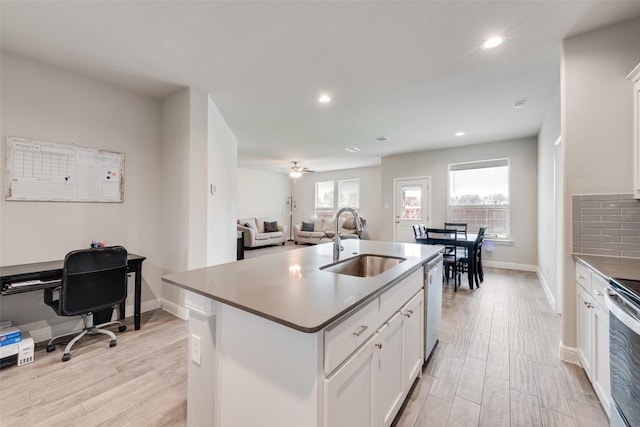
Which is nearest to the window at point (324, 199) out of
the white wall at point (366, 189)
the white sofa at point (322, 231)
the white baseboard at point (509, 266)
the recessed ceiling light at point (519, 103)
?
the white wall at point (366, 189)

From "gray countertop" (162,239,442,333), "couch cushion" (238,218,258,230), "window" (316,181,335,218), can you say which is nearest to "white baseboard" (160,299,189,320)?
"gray countertop" (162,239,442,333)

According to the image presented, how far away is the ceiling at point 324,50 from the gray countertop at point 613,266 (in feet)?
5.76

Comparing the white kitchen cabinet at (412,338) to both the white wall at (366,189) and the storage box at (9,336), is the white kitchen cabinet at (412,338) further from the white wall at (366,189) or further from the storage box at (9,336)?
the white wall at (366,189)

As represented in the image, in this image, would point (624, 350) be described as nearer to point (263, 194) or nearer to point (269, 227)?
point (269, 227)

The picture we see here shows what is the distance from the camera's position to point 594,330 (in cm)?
164

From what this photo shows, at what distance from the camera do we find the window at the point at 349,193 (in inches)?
348

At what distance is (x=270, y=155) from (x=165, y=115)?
349cm

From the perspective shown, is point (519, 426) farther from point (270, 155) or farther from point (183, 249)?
point (270, 155)

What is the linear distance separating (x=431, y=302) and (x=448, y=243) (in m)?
2.38

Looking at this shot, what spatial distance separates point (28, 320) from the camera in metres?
2.33

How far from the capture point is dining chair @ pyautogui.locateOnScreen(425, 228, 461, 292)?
13.1 feet

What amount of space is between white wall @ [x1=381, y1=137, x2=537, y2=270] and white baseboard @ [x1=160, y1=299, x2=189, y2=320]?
538 cm

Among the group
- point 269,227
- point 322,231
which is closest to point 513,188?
point 322,231

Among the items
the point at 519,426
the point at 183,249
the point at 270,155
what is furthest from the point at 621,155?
the point at 270,155
